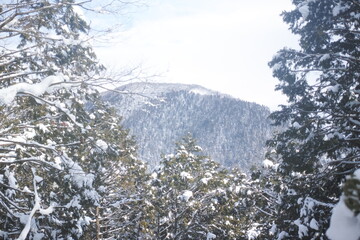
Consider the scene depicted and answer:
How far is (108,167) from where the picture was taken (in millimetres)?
12039

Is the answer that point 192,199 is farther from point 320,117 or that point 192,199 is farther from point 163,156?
point 320,117

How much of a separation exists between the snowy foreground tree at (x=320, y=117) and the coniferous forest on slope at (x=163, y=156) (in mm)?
34

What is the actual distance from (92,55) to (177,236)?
9.36m

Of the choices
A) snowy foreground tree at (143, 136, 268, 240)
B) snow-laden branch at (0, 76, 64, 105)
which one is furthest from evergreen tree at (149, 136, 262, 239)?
snow-laden branch at (0, 76, 64, 105)

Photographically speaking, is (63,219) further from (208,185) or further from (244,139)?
(244,139)

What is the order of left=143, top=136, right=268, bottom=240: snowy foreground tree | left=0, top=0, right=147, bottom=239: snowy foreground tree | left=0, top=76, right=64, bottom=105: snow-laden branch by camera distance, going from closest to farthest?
left=0, top=76, right=64, bottom=105: snow-laden branch
left=0, top=0, right=147, bottom=239: snowy foreground tree
left=143, top=136, right=268, bottom=240: snowy foreground tree

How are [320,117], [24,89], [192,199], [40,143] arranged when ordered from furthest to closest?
[192,199] < [320,117] < [40,143] < [24,89]

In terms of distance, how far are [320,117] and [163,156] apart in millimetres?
6625

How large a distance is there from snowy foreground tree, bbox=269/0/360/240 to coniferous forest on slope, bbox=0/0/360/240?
0.03m

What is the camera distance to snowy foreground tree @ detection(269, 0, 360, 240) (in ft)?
20.2

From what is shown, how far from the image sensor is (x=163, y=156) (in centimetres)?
1152

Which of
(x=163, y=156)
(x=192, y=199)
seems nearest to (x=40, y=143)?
(x=163, y=156)

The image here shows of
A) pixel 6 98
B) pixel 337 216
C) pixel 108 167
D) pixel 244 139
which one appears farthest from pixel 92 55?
pixel 244 139

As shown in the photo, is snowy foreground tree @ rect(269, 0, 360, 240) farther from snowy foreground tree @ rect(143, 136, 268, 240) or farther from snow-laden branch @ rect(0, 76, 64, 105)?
snow-laden branch @ rect(0, 76, 64, 105)
